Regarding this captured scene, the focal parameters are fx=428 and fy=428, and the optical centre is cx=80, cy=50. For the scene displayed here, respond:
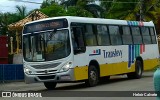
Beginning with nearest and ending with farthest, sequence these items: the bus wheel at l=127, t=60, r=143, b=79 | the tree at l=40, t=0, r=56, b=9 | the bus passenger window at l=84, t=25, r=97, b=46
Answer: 1. the bus passenger window at l=84, t=25, r=97, b=46
2. the bus wheel at l=127, t=60, r=143, b=79
3. the tree at l=40, t=0, r=56, b=9

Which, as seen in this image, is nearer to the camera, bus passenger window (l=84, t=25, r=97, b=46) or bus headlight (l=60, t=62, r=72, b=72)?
bus headlight (l=60, t=62, r=72, b=72)

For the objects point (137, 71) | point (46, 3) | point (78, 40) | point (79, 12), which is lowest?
point (137, 71)

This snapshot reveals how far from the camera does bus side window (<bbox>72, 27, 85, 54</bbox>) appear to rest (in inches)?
696

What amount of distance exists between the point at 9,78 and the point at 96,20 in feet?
25.5

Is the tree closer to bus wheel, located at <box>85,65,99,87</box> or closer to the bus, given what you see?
the bus

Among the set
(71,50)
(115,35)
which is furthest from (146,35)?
(71,50)

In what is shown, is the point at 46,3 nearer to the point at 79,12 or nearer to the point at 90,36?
the point at 79,12

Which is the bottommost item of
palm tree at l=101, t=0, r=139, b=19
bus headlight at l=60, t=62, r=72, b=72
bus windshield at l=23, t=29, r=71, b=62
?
bus headlight at l=60, t=62, r=72, b=72

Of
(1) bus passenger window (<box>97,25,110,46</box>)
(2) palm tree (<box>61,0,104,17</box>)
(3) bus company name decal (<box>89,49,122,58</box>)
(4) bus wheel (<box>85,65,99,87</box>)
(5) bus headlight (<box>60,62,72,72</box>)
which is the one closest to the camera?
(5) bus headlight (<box>60,62,72,72</box>)

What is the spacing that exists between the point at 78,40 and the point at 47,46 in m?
1.31

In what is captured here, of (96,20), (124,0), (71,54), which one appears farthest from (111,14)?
(71,54)

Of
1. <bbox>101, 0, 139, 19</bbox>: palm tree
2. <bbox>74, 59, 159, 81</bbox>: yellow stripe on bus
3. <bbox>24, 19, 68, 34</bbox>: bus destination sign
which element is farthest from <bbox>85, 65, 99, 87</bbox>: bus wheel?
<bbox>101, 0, 139, 19</bbox>: palm tree

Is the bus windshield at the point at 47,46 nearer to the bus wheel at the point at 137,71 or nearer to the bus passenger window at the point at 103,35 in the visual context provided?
the bus passenger window at the point at 103,35

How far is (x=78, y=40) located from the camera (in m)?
17.8
